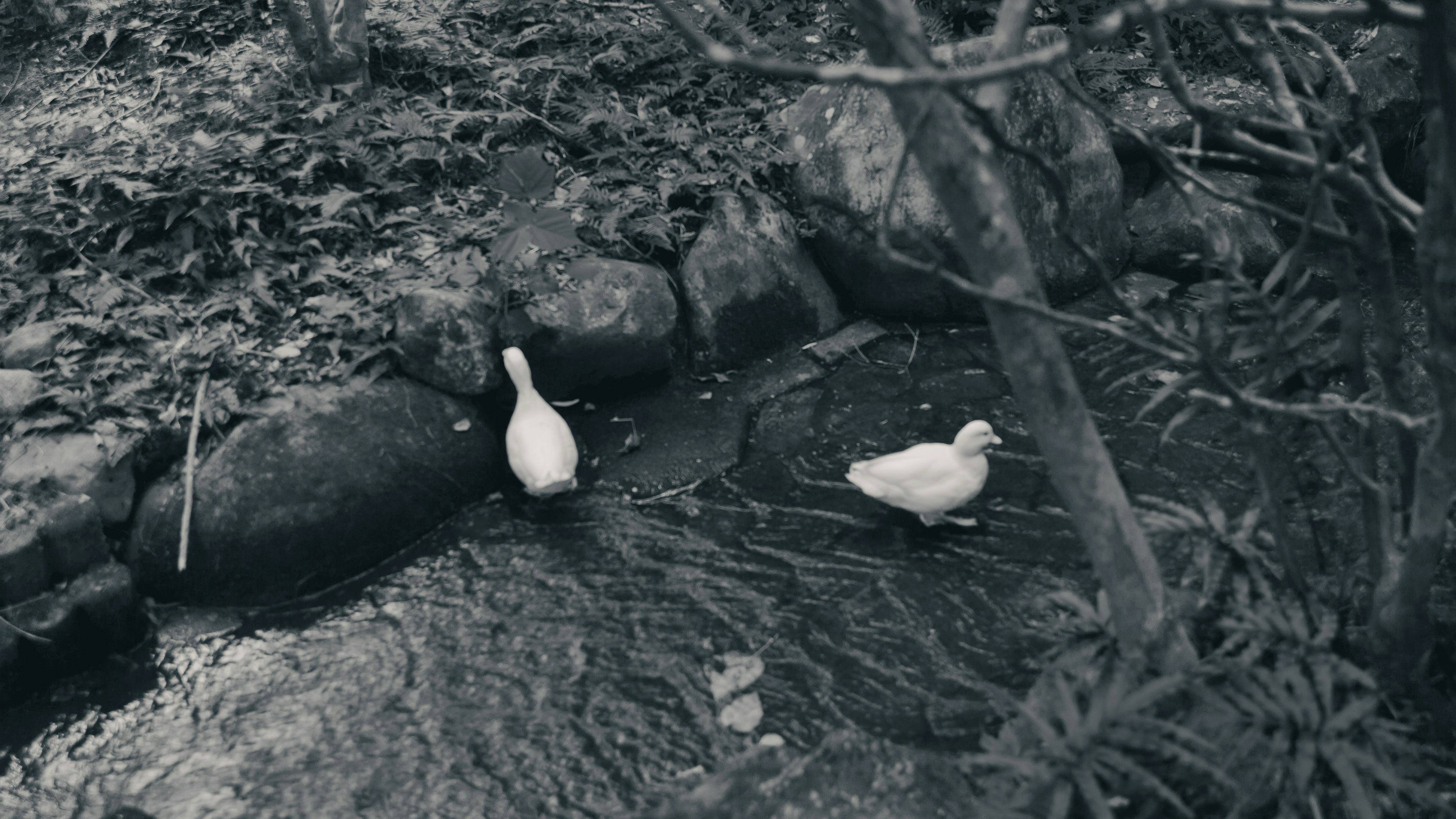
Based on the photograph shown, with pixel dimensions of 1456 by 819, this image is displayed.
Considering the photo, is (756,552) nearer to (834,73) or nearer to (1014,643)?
(1014,643)

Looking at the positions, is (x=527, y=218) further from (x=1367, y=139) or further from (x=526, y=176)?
(x=1367, y=139)

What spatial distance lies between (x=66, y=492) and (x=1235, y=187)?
24.6 feet

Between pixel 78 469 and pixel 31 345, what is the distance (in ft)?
3.08

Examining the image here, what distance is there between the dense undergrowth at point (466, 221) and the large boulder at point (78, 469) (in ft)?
0.30

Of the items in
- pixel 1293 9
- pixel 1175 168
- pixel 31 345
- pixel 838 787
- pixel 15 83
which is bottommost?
pixel 838 787

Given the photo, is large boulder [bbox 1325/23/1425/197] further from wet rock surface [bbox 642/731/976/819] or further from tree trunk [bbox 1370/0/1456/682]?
wet rock surface [bbox 642/731/976/819]

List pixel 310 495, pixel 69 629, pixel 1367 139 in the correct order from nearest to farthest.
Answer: pixel 1367 139, pixel 69 629, pixel 310 495

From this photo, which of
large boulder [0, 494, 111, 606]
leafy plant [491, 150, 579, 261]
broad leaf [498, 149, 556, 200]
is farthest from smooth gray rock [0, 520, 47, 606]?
broad leaf [498, 149, 556, 200]

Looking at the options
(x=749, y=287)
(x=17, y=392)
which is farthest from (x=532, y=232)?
(x=17, y=392)

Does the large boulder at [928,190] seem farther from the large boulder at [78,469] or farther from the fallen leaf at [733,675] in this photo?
the large boulder at [78,469]

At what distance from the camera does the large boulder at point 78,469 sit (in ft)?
15.0

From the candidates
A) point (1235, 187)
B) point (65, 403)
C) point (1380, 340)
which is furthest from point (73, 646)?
point (1235, 187)

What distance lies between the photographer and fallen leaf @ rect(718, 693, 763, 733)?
3711 millimetres

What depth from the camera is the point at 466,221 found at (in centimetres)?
601
